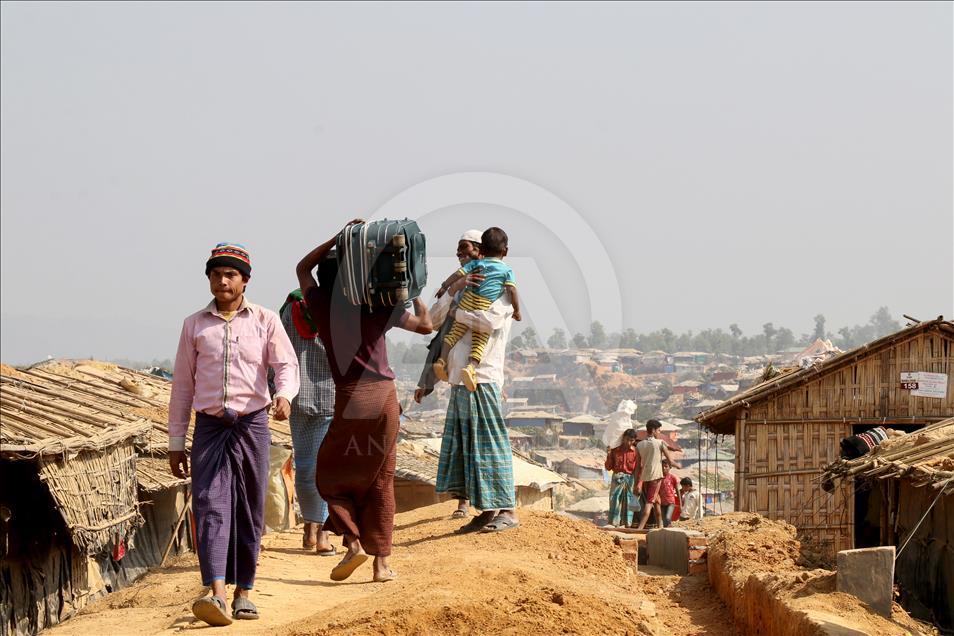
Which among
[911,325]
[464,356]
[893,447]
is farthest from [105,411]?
[911,325]

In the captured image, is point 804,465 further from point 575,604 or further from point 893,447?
point 575,604

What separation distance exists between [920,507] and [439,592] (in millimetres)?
7182

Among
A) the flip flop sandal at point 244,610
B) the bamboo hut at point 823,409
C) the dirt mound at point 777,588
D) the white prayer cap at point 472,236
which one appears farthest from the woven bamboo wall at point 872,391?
the flip flop sandal at point 244,610

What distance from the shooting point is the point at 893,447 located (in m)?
11.1

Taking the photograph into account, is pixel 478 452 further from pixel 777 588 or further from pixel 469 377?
pixel 777 588

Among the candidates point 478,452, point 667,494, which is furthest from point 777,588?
point 667,494

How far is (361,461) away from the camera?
6.32 m

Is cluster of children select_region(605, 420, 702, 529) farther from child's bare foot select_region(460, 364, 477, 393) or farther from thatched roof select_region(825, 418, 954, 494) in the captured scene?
child's bare foot select_region(460, 364, 477, 393)

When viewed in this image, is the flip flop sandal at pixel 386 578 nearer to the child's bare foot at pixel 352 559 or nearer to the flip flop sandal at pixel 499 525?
the child's bare foot at pixel 352 559

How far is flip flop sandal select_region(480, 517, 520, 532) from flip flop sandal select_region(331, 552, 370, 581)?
153 centimetres

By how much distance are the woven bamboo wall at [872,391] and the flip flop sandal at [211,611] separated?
12934mm

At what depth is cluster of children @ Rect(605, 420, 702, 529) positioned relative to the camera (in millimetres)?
15133

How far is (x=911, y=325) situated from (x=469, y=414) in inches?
449

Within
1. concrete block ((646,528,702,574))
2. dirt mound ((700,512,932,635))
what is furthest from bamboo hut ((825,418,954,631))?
concrete block ((646,528,702,574))
